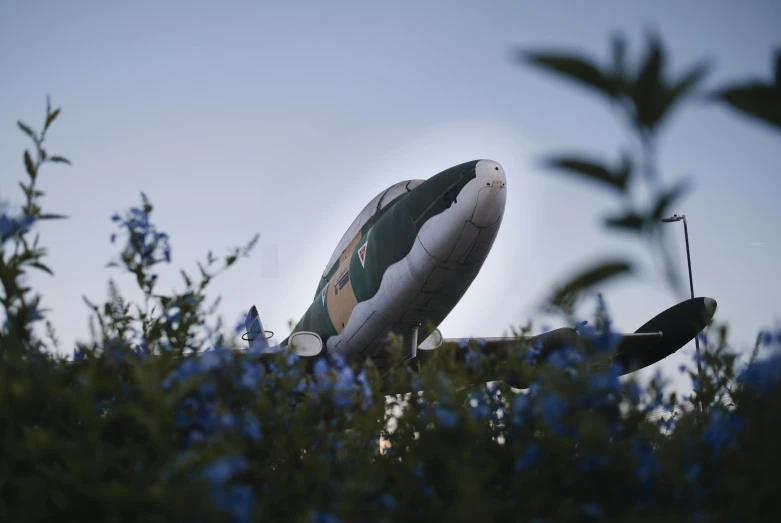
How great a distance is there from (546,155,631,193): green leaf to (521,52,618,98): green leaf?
0.22m

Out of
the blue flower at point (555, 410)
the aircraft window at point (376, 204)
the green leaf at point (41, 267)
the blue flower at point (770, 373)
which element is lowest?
the blue flower at point (555, 410)

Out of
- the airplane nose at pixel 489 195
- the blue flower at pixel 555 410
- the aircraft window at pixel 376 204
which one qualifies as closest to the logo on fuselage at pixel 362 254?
the aircraft window at pixel 376 204

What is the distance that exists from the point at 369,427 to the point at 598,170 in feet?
6.16

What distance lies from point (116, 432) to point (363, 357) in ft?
26.4

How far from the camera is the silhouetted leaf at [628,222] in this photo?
1890mm

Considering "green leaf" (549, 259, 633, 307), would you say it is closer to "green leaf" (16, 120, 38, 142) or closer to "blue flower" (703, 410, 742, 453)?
"blue flower" (703, 410, 742, 453)

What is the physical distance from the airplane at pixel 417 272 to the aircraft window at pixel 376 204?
26 millimetres

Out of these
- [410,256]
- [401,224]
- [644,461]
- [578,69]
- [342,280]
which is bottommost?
[644,461]

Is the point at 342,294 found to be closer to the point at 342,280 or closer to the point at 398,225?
the point at 342,280

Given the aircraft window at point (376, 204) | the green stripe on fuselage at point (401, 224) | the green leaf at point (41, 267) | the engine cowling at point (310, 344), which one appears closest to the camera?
the green leaf at point (41, 267)

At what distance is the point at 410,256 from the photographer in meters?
9.18

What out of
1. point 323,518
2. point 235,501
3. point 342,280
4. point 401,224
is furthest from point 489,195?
point 235,501

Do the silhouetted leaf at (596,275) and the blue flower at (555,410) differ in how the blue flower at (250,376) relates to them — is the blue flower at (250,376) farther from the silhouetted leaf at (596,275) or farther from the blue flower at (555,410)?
the silhouetted leaf at (596,275)

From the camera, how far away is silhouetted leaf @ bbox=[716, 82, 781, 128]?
77.2 inches
